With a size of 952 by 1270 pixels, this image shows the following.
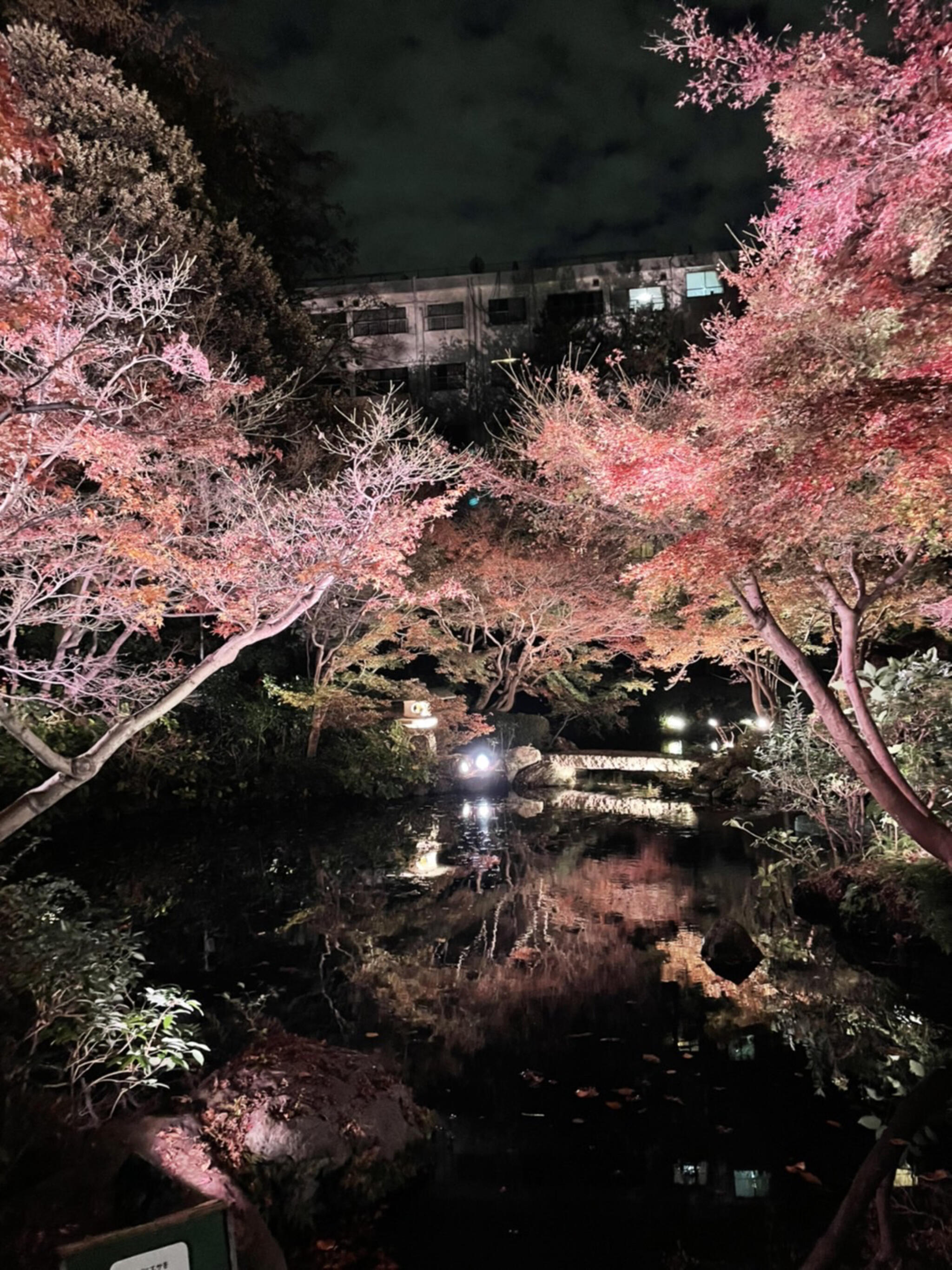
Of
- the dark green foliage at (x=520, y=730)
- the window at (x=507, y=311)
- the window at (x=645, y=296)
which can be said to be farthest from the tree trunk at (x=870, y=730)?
the window at (x=507, y=311)

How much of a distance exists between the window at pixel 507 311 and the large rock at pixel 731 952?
89.6ft

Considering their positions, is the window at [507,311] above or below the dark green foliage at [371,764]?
above

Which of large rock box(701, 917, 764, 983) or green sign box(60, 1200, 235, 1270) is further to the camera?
large rock box(701, 917, 764, 983)

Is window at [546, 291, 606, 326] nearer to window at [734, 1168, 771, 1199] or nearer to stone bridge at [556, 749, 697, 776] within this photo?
stone bridge at [556, 749, 697, 776]

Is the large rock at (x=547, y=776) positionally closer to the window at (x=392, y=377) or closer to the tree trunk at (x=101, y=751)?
the tree trunk at (x=101, y=751)

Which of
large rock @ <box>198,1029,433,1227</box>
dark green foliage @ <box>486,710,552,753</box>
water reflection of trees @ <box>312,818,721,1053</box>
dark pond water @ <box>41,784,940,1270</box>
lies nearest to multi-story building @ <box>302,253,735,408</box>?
dark green foliage @ <box>486,710,552,753</box>

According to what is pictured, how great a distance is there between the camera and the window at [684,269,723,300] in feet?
94.7

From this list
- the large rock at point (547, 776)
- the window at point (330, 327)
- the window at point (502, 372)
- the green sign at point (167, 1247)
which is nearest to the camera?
the green sign at point (167, 1247)

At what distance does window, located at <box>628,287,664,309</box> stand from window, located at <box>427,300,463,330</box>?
6656 millimetres

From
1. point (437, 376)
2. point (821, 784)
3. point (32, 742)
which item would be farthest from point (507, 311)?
point (32, 742)

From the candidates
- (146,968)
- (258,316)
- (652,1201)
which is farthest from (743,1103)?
(258,316)

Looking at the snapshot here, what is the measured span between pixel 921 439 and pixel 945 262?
Result: 172 centimetres

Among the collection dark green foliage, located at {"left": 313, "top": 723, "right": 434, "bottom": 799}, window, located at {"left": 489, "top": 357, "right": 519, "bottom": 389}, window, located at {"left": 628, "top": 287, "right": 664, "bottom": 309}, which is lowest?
dark green foliage, located at {"left": 313, "top": 723, "right": 434, "bottom": 799}

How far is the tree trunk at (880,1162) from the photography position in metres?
3.64
